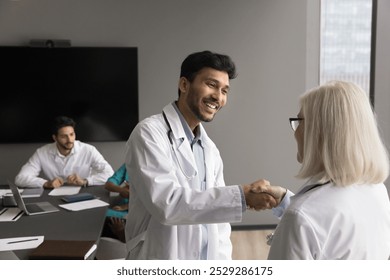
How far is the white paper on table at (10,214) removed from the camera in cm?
247

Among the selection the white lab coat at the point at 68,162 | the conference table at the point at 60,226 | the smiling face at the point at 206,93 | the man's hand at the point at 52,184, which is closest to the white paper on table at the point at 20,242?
the conference table at the point at 60,226

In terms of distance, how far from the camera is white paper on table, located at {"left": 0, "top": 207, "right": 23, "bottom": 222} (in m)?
2.47

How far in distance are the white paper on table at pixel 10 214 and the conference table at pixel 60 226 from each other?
43mm

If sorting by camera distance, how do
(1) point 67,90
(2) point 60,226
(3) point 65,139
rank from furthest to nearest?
(1) point 67,90 → (3) point 65,139 → (2) point 60,226

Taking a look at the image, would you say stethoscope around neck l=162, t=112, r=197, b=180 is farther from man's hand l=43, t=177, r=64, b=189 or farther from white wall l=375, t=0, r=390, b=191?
white wall l=375, t=0, r=390, b=191

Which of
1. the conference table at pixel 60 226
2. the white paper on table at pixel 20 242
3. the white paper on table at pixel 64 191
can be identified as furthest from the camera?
the white paper on table at pixel 64 191

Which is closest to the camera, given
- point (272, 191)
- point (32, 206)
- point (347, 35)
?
point (272, 191)

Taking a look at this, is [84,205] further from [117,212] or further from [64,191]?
[64,191]

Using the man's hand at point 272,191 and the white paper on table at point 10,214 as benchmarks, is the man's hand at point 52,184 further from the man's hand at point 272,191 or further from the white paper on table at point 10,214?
the man's hand at point 272,191

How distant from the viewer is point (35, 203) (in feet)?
9.16

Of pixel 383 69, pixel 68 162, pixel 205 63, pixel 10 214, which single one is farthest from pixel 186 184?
pixel 68 162

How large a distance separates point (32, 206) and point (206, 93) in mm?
1593

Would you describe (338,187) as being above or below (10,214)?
above

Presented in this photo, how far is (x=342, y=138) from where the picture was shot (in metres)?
1.06
